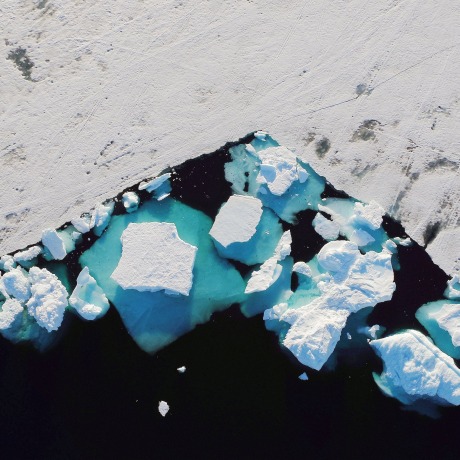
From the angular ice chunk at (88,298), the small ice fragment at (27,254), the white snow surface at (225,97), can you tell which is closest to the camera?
the angular ice chunk at (88,298)

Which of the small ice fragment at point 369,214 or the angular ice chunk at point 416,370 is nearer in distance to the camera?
the angular ice chunk at point 416,370

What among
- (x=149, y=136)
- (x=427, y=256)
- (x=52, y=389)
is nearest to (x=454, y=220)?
(x=427, y=256)

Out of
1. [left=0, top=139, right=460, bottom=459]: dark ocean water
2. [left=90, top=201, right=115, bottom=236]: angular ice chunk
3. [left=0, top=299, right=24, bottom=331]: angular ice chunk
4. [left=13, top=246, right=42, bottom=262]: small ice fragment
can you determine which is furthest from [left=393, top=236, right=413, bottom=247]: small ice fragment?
[left=0, top=299, right=24, bottom=331]: angular ice chunk

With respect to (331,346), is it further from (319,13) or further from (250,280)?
(319,13)

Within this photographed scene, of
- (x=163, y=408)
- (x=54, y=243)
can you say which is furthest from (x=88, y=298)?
(x=163, y=408)

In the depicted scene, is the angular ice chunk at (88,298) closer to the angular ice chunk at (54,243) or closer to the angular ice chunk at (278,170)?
the angular ice chunk at (54,243)

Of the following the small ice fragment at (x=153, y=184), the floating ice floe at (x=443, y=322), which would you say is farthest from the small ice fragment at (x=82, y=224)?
the floating ice floe at (x=443, y=322)

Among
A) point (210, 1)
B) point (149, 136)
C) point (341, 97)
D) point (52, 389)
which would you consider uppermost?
point (210, 1)
